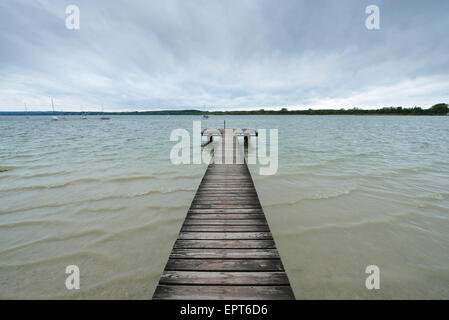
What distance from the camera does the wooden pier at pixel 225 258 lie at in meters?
2.04

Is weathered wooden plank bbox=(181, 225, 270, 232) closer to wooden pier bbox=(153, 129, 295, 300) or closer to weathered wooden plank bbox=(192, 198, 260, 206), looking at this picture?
wooden pier bbox=(153, 129, 295, 300)

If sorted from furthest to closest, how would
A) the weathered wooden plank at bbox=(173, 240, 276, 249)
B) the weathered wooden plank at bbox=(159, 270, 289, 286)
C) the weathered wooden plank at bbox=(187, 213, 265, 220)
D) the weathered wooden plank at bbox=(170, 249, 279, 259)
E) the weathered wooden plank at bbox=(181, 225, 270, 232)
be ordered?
the weathered wooden plank at bbox=(187, 213, 265, 220)
the weathered wooden plank at bbox=(181, 225, 270, 232)
the weathered wooden plank at bbox=(173, 240, 276, 249)
the weathered wooden plank at bbox=(170, 249, 279, 259)
the weathered wooden plank at bbox=(159, 270, 289, 286)

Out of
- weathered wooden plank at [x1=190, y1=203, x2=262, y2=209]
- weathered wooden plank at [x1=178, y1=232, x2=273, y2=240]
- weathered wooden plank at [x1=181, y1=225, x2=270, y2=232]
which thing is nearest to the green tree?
weathered wooden plank at [x1=190, y1=203, x2=262, y2=209]

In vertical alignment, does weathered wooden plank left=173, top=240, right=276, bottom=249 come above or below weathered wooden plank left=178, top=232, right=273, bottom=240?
below

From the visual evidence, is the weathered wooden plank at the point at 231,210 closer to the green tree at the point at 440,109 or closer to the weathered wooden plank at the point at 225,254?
the weathered wooden plank at the point at 225,254

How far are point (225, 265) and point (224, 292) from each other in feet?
1.29

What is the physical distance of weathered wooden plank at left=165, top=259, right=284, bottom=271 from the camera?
2.35 meters

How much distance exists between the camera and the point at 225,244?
2.85 meters

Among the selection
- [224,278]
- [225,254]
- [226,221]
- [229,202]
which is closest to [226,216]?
[226,221]

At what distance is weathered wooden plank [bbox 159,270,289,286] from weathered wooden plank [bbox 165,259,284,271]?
63mm
